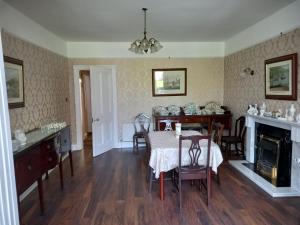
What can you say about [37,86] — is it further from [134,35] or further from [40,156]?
[134,35]

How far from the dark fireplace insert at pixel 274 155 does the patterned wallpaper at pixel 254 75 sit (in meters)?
0.42

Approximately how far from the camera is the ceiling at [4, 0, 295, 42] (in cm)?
321

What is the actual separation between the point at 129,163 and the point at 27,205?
2094mm

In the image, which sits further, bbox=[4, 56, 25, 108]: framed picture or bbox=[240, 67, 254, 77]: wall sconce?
bbox=[240, 67, 254, 77]: wall sconce

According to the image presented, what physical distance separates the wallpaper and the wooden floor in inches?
91.0

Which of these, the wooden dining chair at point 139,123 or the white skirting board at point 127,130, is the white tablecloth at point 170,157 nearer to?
the wooden dining chair at point 139,123

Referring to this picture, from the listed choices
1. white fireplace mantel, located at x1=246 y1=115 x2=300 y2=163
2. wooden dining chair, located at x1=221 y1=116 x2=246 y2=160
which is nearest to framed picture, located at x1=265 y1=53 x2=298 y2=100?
white fireplace mantel, located at x1=246 y1=115 x2=300 y2=163

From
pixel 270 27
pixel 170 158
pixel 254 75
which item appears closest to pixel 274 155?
pixel 254 75

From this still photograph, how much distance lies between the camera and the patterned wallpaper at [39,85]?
325cm

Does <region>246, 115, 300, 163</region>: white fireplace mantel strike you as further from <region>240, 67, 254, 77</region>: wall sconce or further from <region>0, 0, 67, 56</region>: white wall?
<region>0, 0, 67, 56</region>: white wall

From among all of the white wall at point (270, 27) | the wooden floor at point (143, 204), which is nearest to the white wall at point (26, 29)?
the wooden floor at point (143, 204)

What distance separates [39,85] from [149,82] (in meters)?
2.76

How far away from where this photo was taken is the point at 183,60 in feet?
19.7

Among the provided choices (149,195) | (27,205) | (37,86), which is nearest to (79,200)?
(27,205)
